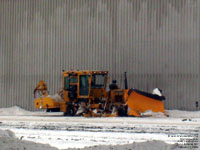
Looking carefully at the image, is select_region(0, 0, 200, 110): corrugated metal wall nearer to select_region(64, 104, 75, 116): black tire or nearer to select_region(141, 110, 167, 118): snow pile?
select_region(141, 110, 167, 118): snow pile

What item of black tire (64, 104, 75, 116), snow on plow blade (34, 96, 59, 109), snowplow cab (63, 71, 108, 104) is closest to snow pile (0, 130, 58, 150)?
black tire (64, 104, 75, 116)

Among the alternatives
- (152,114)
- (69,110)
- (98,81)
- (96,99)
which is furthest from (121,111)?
(69,110)

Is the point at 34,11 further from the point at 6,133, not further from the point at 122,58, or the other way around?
the point at 6,133

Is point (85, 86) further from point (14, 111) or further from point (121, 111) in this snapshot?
point (14, 111)

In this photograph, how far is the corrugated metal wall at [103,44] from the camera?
86.8 ft

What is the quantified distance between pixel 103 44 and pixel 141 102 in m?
6.90

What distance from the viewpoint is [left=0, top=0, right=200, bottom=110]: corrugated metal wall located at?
1042 inches

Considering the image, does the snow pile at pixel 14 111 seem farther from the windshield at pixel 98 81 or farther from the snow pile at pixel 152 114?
the snow pile at pixel 152 114

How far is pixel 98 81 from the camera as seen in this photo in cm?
2472

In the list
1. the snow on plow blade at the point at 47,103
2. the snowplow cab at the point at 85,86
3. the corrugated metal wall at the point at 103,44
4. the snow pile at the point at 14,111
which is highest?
the corrugated metal wall at the point at 103,44

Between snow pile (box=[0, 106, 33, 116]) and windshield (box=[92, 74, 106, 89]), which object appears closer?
windshield (box=[92, 74, 106, 89])

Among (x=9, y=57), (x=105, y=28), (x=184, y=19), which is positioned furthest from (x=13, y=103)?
(x=184, y=19)

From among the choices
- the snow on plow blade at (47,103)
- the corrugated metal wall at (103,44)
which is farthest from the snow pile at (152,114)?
the snow on plow blade at (47,103)

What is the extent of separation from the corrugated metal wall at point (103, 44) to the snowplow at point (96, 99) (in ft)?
11.2
